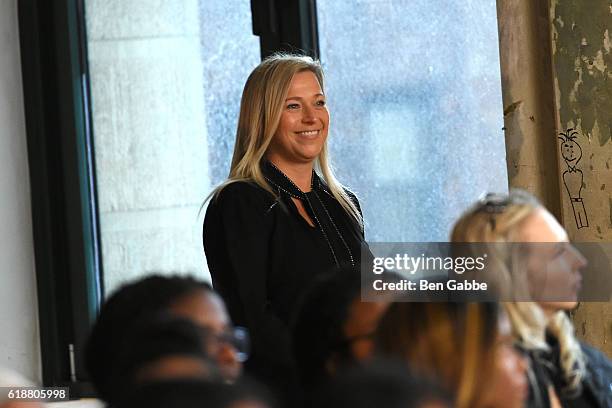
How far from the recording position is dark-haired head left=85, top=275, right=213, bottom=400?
5.45 feet

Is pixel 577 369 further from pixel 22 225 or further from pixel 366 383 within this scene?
pixel 22 225

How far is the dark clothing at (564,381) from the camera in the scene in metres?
1.83

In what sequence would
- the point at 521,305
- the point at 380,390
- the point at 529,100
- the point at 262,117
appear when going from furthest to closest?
the point at 529,100 → the point at 262,117 → the point at 521,305 → the point at 380,390

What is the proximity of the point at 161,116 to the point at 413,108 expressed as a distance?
3.53 ft

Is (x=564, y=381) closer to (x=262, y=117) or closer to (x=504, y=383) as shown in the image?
(x=504, y=383)

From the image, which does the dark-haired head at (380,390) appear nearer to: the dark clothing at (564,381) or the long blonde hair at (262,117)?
the dark clothing at (564,381)

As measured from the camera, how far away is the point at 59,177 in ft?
14.9

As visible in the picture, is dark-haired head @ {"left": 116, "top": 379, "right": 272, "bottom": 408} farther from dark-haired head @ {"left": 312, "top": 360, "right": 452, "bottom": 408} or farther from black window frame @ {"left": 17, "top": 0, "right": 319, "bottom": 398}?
black window frame @ {"left": 17, "top": 0, "right": 319, "bottom": 398}

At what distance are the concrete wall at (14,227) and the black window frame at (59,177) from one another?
0.09 feet

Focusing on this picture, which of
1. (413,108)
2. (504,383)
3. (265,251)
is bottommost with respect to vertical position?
(504,383)

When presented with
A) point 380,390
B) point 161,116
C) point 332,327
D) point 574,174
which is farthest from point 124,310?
point 161,116

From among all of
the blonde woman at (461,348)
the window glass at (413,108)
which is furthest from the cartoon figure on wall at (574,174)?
the blonde woman at (461,348)

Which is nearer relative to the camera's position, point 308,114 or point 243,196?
point 243,196

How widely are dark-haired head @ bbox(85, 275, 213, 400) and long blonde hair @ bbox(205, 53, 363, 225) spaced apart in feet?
3.52
